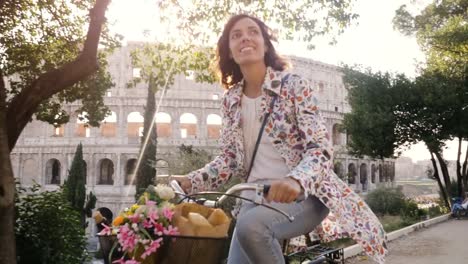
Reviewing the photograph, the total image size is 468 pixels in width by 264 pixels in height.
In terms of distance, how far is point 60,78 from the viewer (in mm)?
8109

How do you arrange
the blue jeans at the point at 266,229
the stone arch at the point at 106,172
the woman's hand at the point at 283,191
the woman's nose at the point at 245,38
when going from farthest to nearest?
1. the stone arch at the point at 106,172
2. the woman's nose at the point at 245,38
3. the blue jeans at the point at 266,229
4. the woman's hand at the point at 283,191

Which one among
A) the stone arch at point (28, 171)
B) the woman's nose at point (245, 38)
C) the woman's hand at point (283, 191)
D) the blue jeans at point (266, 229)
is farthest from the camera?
the stone arch at point (28, 171)

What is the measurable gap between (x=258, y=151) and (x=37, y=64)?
1089cm

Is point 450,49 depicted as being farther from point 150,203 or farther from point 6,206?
point 150,203

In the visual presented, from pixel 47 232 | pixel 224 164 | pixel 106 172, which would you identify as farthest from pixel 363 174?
pixel 224 164

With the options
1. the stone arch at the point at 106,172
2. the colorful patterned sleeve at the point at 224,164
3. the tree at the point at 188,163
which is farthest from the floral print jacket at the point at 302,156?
the stone arch at the point at 106,172

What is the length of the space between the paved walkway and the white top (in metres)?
7.81

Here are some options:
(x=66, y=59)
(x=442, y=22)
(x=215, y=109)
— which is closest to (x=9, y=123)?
(x=66, y=59)

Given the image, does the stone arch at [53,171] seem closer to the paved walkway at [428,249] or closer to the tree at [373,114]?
the tree at [373,114]

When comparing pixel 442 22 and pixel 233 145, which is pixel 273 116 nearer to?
pixel 233 145

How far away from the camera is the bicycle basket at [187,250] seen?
1.49 m

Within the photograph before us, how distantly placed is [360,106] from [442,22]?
6.32 meters

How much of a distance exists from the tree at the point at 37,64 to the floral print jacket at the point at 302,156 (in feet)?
18.8

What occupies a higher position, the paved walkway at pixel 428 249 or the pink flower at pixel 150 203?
the pink flower at pixel 150 203
